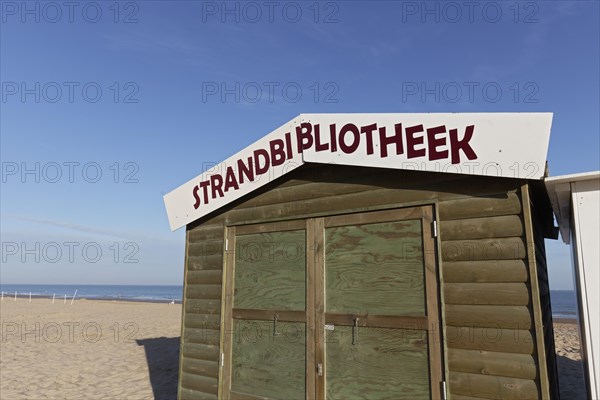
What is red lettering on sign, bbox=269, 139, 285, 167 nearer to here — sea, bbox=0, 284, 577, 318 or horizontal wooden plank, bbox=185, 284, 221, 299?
horizontal wooden plank, bbox=185, 284, 221, 299

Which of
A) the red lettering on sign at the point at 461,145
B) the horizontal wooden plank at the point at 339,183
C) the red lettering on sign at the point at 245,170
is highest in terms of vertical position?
the red lettering on sign at the point at 245,170

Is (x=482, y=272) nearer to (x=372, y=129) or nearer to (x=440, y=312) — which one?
(x=440, y=312)

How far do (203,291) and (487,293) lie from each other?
13.9 ft

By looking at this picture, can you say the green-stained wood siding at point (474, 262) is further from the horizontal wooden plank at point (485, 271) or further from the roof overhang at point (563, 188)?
the roof overhang at point (563, 188)

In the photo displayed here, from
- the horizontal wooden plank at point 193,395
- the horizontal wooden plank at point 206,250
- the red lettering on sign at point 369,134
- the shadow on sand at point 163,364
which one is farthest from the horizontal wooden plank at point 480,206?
the shadow on sand at point 163,364

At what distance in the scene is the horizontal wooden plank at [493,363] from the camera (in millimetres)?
4039

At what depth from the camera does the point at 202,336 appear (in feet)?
21.8

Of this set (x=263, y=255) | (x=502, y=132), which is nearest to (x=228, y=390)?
(x=263, y=255)

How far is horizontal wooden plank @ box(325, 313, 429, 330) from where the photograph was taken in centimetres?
466

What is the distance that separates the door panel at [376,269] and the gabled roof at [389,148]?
2.61ft

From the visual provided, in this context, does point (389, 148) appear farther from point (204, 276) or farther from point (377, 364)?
point (204, 276)

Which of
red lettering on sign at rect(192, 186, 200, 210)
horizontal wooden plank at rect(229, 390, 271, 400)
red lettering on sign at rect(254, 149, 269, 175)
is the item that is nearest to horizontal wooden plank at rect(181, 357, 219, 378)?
horizontal wooden plank at rect(229, 390, 271, 400)

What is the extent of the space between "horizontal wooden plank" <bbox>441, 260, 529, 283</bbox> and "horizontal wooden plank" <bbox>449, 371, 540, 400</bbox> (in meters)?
0.93

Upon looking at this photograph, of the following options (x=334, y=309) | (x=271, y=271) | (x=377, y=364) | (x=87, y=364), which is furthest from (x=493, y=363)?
(x=87, y=364)
